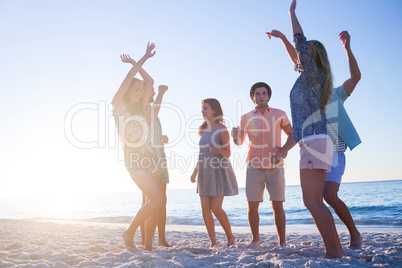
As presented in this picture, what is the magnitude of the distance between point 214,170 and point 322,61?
2232mm

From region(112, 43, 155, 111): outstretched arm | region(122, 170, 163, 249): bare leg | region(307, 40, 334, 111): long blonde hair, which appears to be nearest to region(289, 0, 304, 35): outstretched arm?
region(307, 40, 334, 111): long blonde hair

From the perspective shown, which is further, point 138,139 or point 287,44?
point 138,139

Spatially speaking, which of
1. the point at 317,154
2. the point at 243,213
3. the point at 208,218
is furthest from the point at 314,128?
the point at 243,213

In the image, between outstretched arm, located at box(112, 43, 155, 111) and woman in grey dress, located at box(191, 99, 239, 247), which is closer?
outstretched arm, located at box(112, 43, 155, 111)

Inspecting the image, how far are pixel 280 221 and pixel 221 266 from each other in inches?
62.9

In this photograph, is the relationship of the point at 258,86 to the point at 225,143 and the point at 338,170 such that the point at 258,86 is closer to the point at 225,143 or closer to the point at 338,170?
the point at 225,143

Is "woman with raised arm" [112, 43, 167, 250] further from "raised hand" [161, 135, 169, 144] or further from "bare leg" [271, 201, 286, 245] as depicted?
"bare leg" [271, 201, 286, 245]

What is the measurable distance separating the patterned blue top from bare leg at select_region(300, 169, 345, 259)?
340 millimetres

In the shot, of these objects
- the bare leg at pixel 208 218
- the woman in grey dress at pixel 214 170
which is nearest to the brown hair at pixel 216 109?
the woman in grey dress at pixel 214 170

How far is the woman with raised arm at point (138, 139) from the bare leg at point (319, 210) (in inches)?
64.6

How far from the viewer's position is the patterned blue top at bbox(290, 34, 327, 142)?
2.57 m

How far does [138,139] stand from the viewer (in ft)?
12.0

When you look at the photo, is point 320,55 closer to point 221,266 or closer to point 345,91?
point 345,91

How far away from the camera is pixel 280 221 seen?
3.91m
